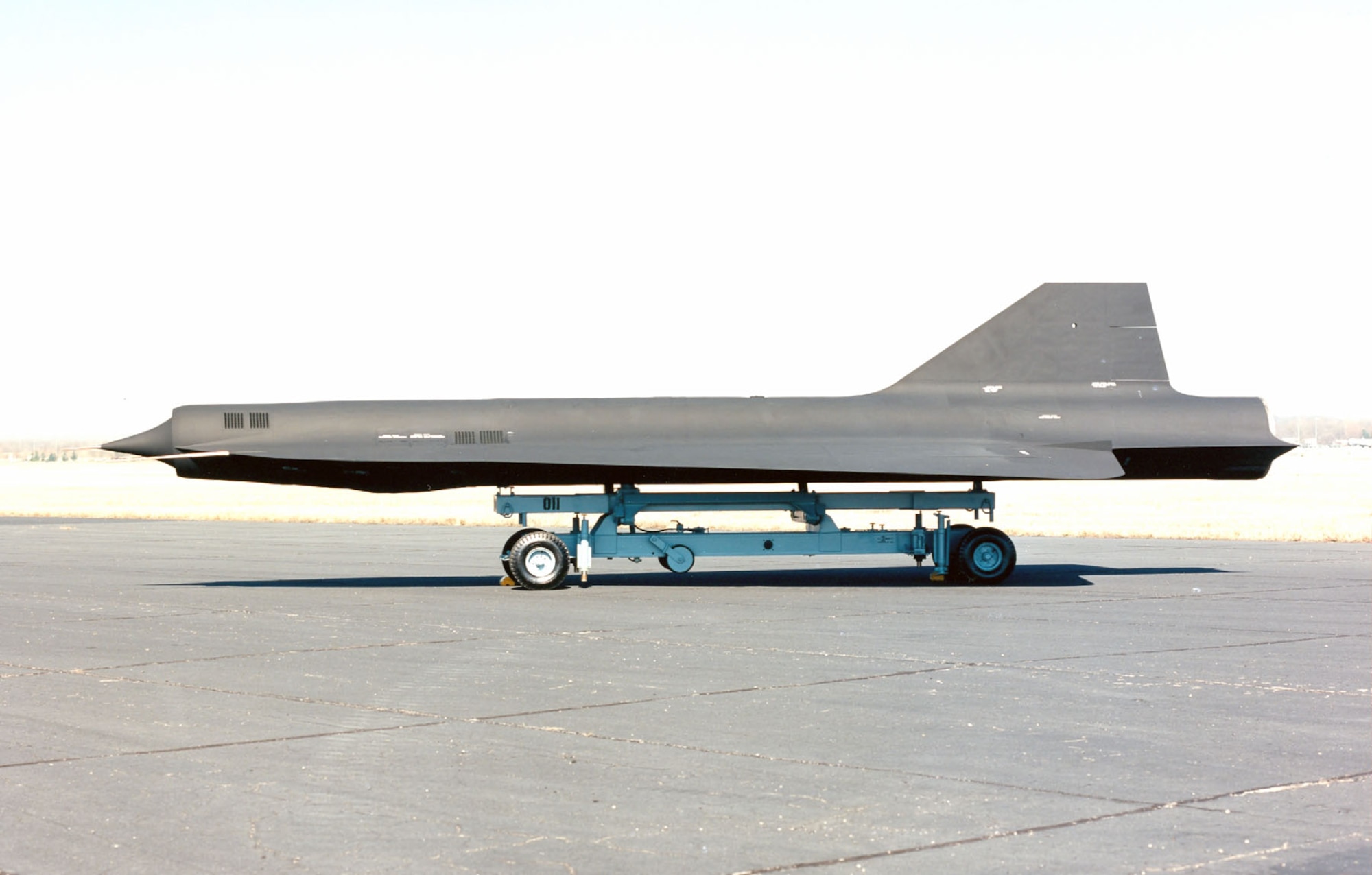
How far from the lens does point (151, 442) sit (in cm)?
1859

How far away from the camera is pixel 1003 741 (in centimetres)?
829

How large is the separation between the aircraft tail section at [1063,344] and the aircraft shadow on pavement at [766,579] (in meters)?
2.89

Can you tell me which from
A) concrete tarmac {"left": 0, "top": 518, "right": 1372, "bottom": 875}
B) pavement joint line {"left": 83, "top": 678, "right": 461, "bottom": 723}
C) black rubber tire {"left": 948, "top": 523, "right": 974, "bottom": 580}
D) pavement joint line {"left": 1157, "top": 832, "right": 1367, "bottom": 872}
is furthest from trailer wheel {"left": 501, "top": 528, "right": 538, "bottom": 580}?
pavement joint line {"left": 1157, "top": 832, "right": 1367, "bottom": 872}

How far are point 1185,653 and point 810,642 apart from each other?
131 inches

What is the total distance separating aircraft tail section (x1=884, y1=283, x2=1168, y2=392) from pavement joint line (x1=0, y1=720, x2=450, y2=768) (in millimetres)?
12480

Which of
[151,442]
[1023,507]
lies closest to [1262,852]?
[151,442]

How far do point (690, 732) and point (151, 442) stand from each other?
40.9 feet

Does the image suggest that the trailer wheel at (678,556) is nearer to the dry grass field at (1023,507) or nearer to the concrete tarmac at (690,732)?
the concrete tarmac at (690,732)

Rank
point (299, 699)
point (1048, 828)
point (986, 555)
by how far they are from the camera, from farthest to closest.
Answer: point (986, 555), point (299, 699), point (1048, 828)

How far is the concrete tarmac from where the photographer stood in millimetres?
6113

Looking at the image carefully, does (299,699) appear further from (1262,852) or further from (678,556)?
(678,556)

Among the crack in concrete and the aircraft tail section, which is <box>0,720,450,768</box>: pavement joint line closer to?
the crack in concrete

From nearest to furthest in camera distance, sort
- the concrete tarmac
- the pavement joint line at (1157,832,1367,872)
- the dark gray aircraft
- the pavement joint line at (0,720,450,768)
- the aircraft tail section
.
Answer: the pavement joint line at (1157,832,1367,872) < the concrete tarmac < the pavement joint line at (0,720,450,768) < the dark gray aircraft < the aircraft tail section

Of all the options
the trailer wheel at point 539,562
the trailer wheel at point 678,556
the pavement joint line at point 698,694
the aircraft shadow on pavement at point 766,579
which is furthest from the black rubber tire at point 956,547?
the pavement joint line at point 698,694
